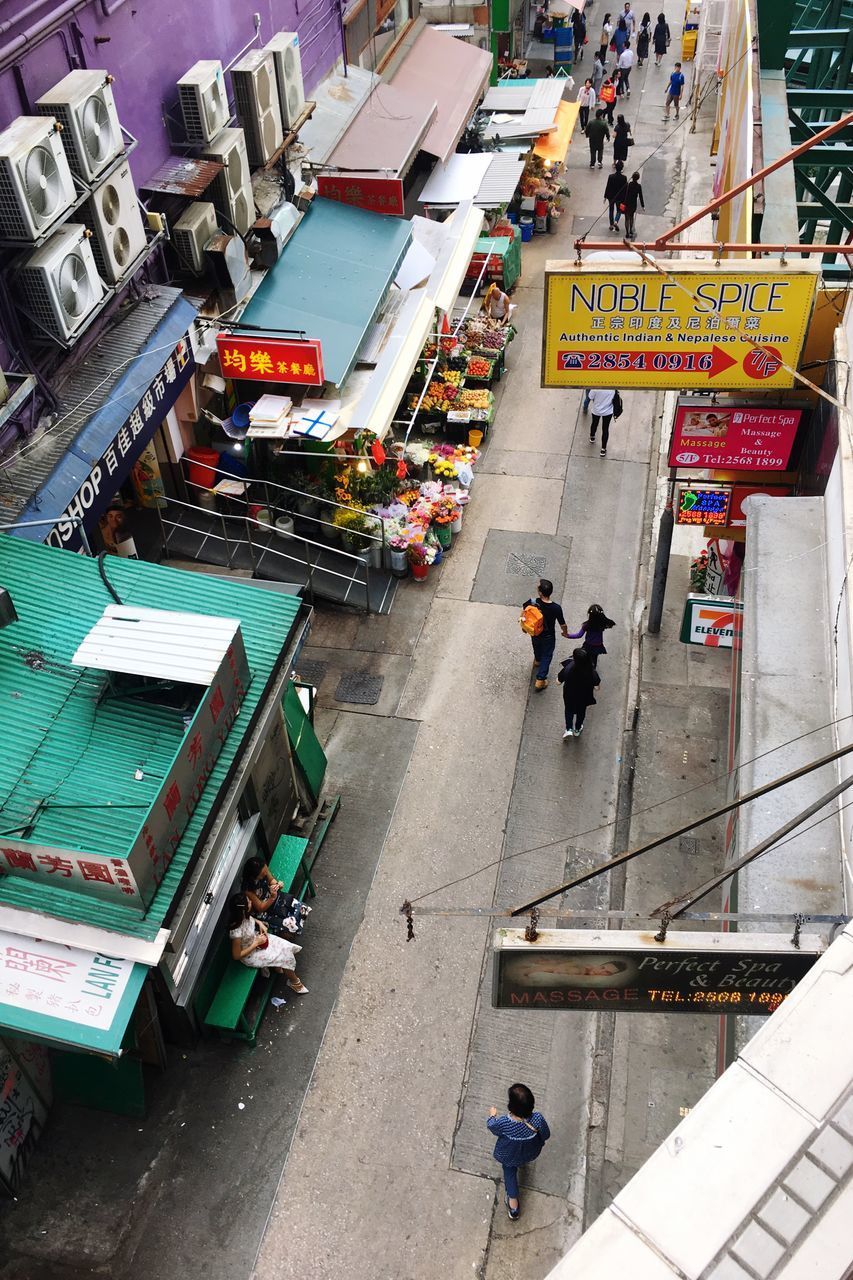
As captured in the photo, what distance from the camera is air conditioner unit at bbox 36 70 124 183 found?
9.93 meters

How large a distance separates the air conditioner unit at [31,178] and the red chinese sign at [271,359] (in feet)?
12.9

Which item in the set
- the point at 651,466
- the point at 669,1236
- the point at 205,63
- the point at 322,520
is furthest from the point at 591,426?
the point at 669,1236

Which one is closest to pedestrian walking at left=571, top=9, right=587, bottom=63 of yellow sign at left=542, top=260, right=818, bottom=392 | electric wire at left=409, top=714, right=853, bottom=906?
yellow sign at left=542, top=260, right=818, bottom=392

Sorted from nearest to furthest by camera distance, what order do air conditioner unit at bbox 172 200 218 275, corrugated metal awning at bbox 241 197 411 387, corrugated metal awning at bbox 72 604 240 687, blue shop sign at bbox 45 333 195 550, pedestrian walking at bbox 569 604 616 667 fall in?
corrugated metal awning at bbox 72 604 240 687 < blue shop sign at bbox 45 333 195 550 < pedestrian walking at bbox 569 604 616 667 < air conditioner unit at bbox 172 200 218 275 < corrugated metal awning at bbox 241 197 411 387

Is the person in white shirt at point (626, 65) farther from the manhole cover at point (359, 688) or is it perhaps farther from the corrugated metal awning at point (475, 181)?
the manhole cover at point (359, 688)

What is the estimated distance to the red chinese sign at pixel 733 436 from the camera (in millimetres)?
10656

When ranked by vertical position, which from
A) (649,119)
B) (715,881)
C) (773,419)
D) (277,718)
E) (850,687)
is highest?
(715,881)

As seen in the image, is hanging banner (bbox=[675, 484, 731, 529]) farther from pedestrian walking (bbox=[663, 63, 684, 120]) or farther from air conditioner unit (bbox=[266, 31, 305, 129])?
pedestrian walking (bbox=[663, 63, 684, 120])

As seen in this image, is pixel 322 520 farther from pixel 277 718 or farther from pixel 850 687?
pixel 850 687

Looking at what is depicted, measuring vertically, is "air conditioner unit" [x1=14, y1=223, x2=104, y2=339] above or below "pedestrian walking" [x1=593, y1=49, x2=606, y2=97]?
above

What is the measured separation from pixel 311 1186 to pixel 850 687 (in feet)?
20.4

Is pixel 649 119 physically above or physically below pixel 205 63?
below

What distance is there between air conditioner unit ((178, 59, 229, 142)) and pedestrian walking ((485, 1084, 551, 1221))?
11815mm

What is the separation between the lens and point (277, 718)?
33.3ft
